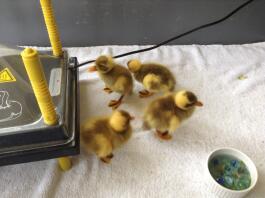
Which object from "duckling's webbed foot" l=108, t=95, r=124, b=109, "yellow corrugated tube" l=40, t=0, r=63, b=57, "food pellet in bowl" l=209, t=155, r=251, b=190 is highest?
"yellow corrugated tube" l=40, t=0, r=63, b=57

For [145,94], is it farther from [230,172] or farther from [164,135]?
[230,172]

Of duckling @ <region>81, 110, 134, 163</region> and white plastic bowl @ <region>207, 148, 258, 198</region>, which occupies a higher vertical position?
duckling @ <region>81, 110, 134, 163</region>

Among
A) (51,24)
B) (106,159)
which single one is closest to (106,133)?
(106,159)

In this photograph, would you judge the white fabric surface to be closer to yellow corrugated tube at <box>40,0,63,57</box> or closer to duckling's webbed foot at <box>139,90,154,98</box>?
duckling's webbed foot at <box>139,90,154,98</box>

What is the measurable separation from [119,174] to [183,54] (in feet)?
1.88

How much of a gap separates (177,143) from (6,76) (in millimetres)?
491

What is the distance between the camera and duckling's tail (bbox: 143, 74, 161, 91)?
2.69ft

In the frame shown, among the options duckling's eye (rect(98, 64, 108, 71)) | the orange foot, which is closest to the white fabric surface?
the orange foot

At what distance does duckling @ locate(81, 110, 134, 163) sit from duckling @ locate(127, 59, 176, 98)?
17 centimetres

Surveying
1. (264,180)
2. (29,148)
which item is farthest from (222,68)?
(29,148)

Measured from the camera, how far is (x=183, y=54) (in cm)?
109

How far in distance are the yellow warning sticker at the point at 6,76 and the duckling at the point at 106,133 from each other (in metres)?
0.22

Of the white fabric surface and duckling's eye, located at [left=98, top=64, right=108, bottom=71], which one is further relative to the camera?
duckling's eye, located at [left=98, top=64, right=108, bottom=71]

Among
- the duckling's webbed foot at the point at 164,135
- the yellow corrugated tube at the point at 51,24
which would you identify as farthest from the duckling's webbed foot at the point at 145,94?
the yellow corrugated tube at the point at 51,24
